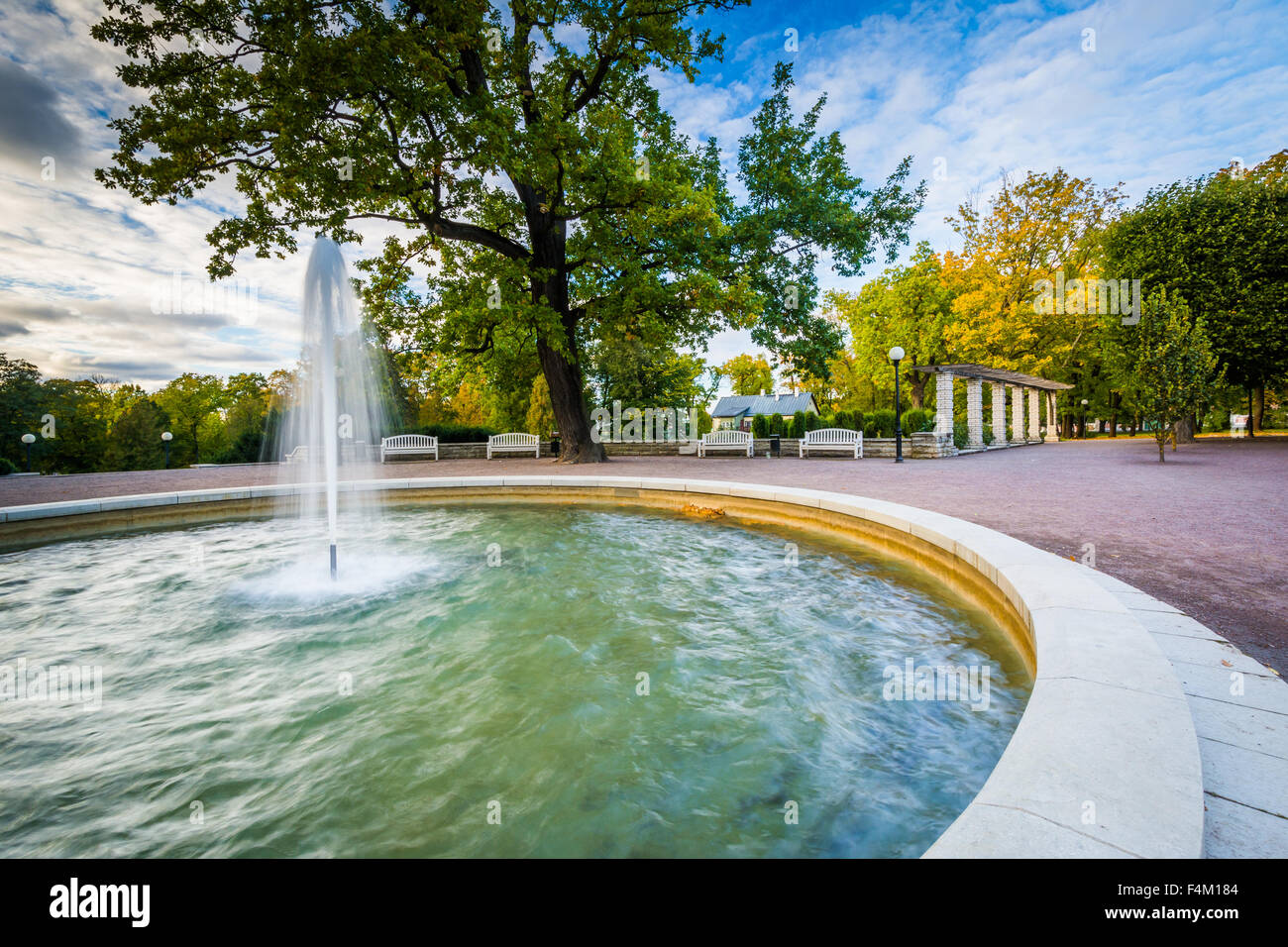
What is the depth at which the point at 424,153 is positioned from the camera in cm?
1363

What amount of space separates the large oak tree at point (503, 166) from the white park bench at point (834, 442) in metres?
3.32

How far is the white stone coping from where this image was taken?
1.59 meters

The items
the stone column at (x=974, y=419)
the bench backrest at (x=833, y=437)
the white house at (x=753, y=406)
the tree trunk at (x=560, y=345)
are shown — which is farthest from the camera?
the white house at (x=753, y=406)

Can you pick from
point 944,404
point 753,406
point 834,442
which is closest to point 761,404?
point 753,406

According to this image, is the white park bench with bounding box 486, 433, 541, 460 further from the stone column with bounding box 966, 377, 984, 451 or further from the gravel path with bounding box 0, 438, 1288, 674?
the stone column with bounding box 966, 377, 984, 451

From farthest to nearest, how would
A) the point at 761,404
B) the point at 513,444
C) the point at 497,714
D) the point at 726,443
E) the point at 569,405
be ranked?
1. the point at 761,404
2. the point at 726,443
3. the point at 513,444
4. the point at 569,405
5. the point at 497,714

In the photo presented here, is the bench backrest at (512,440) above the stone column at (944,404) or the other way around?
the other way around

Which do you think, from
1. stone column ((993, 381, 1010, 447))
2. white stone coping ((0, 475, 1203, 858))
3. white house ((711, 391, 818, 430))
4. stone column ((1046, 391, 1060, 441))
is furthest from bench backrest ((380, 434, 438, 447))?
stone column ((1046, 391, 1060, 441))

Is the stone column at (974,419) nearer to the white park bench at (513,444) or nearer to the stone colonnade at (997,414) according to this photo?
the stone colonnade at (997,414)

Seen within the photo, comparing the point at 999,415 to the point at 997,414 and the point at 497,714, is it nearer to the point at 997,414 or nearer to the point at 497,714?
the point at 997,414

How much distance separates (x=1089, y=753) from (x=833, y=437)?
21832 millimetres

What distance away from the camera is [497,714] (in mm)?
3643

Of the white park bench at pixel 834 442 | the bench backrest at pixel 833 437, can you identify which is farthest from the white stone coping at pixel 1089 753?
the bench backrest at pixel 833 437

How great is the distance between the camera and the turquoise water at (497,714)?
261 cm
